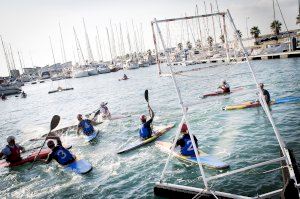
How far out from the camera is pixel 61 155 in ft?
45.8

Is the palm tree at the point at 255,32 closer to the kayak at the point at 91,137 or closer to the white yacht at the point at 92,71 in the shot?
the white yacht at the point at 92,71

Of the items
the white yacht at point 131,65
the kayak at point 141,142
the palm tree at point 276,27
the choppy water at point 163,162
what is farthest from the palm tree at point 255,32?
the kayak at point 141,142

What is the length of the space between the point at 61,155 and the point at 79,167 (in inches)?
42.5

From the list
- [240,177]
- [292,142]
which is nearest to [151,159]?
[240,177]

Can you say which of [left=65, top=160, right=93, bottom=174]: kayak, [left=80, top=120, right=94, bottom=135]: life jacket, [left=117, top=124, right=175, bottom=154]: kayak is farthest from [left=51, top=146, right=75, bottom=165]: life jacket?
[left=80, top=120, right=94, bottom=135]: life jacket

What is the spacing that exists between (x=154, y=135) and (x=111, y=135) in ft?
14.3

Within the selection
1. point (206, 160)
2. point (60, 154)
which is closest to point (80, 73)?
point (60, 154)

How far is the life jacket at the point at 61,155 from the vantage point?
13.8m

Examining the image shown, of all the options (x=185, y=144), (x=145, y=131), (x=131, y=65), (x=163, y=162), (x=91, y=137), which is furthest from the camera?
(x=131, y=65)

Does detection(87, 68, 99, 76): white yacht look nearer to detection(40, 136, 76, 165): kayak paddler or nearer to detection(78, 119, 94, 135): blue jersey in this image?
detection(78, 119, 94, 135): blue jersey

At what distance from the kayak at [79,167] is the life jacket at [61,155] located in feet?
0.91

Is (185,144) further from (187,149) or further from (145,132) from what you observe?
(145,132)

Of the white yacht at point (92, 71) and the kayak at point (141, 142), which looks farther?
the white yacht at point (92, 71)

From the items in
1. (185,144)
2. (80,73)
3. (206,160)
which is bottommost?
(206,160)
